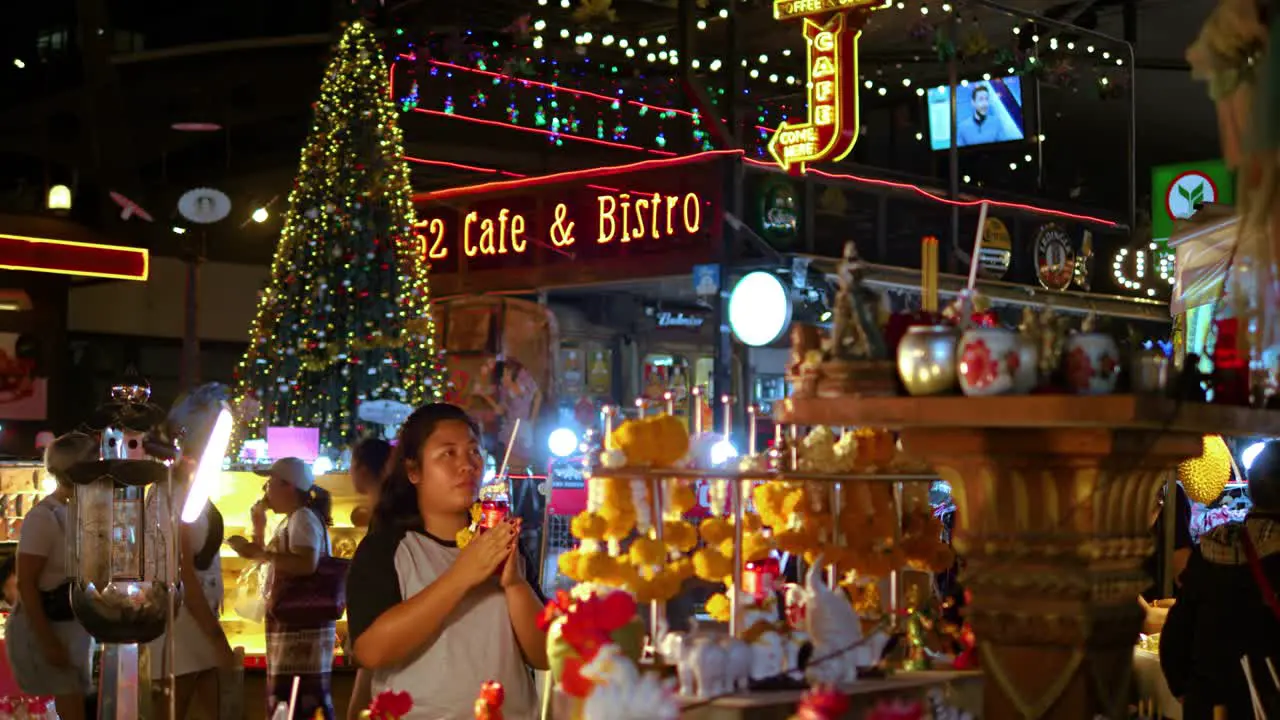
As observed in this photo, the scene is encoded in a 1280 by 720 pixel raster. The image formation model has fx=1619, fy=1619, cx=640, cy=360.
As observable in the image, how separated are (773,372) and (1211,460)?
11.7 metres

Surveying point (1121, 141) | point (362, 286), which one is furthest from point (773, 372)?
point (362, 286)

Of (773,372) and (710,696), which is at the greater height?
(773,372)

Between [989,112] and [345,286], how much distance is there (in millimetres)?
8915

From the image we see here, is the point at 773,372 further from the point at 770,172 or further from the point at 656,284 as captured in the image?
the point at 770,172

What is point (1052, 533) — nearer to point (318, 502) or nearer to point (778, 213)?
point (318, 502)

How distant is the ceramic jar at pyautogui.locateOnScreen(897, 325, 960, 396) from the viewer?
3098 millimetres

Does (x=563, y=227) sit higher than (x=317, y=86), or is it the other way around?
(x=317, y=86)

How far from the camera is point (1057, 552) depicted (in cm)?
324

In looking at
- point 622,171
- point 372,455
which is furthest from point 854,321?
point 622,171

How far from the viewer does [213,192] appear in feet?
58.8

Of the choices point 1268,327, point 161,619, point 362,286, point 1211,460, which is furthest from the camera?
point 362,286

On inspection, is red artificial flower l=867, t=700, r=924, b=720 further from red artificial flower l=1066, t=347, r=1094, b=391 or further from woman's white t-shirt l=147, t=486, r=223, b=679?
woman's white t-shirt l=147, t=486, r=223, b=679

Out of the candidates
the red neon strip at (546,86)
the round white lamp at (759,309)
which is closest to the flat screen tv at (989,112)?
the red neon strip at (546,86)

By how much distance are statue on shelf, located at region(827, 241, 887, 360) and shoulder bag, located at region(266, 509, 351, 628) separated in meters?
A: 4.90
